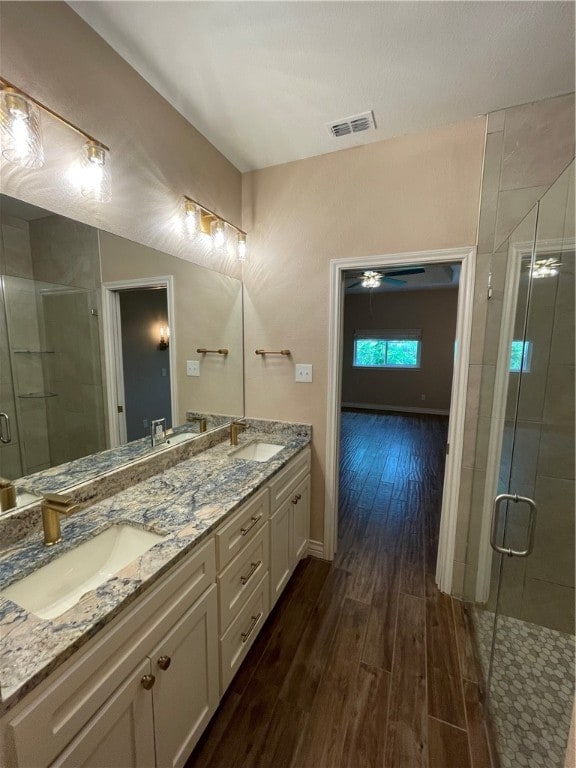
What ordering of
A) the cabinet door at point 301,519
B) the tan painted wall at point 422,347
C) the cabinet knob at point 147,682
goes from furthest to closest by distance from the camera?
1. the tan painted wall at point 422,347
2. the cabinet door at point 301,519
3. the cabinet knob at point 147,682

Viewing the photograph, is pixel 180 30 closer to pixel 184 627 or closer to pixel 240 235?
pixel 240 235

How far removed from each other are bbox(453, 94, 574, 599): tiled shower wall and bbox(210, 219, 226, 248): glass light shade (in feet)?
5.08

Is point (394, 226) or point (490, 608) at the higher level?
point (394, 226)

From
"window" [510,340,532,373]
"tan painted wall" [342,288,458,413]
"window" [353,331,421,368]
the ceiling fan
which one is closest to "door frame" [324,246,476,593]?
"window" [510,340,532,373]

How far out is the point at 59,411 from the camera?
129cm

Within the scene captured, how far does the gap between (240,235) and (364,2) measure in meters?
1.28

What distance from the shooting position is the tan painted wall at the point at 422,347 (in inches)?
263

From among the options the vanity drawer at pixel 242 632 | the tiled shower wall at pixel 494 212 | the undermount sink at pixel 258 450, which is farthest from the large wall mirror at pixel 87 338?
the tiled shower wall at pixel 494 212

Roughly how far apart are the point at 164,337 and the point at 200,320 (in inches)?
12.0

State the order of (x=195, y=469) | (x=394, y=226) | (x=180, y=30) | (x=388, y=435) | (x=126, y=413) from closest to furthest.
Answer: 1. (x=180, y=30)
2. (x=126, y=413)
3. (x=195, y=469)
4. (x=394, y=226)
5. (x=388, y=435)

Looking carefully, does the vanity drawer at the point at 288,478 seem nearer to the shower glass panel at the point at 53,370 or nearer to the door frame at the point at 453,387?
the door frame at the point at 453,387

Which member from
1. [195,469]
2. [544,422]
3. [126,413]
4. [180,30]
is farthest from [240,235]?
[544,422]

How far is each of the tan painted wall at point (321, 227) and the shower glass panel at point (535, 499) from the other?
49 centimetres

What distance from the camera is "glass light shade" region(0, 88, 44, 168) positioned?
100 centimetres
